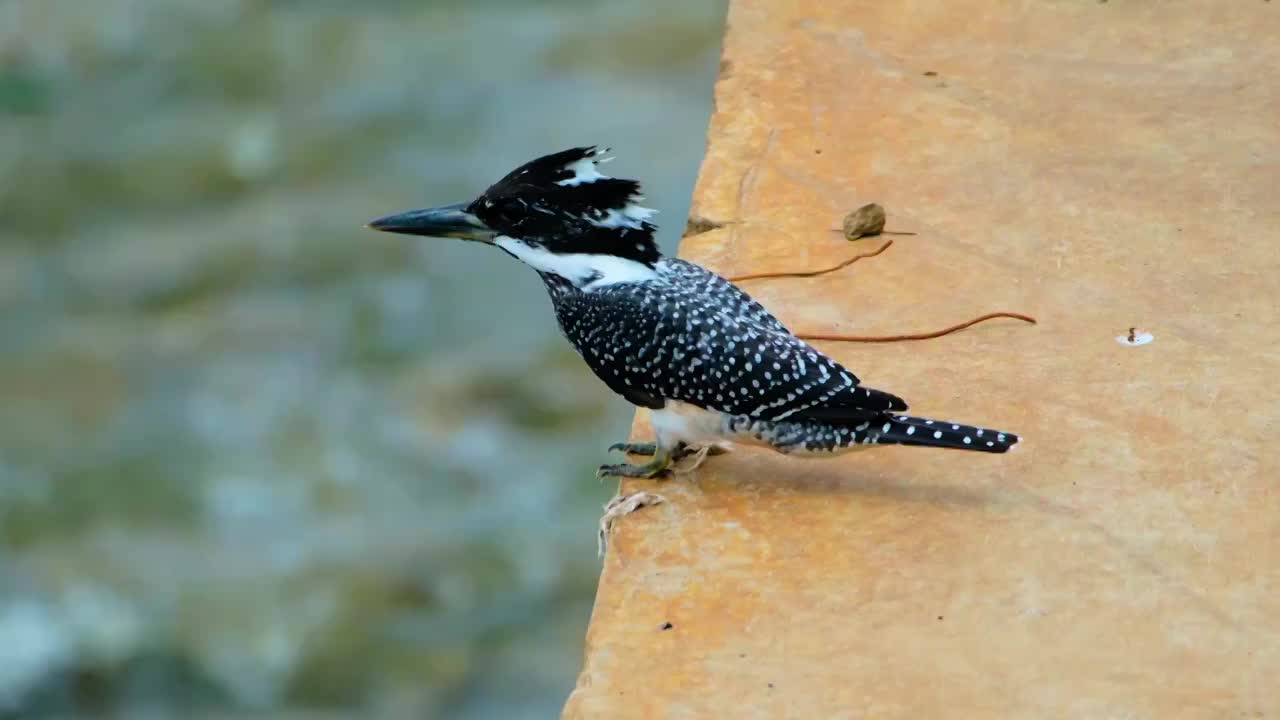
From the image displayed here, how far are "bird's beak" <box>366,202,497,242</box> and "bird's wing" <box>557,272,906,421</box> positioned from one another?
0.94ft

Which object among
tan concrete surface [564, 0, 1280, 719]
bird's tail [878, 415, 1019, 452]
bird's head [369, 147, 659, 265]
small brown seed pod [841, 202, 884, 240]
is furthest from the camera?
small brown seed pod [841, 202, 884, 240]

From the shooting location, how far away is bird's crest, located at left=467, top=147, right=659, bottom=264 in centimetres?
365

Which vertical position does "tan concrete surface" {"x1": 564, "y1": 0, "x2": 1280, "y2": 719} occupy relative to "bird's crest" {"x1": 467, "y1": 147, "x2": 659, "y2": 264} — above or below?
below

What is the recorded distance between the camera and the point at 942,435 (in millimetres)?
3461

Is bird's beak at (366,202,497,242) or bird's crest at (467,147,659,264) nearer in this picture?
bird's crest at (467,147,659,264)

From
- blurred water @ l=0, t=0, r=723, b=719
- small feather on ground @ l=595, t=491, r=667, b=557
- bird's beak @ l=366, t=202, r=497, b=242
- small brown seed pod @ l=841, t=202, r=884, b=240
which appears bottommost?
blurred water @ l=0, t=0, r=723, b=719

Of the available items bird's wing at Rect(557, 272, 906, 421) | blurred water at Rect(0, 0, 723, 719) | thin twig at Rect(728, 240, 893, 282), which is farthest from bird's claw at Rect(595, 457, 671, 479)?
blurred water at Rect(0, 0, 723, 719)

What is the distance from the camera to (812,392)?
351 centimetres

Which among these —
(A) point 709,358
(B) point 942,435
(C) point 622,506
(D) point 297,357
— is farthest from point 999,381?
(D) point 297,357

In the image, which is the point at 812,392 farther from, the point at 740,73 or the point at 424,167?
the point at 424,167

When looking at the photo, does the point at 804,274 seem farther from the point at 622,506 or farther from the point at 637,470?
the point at 622,506

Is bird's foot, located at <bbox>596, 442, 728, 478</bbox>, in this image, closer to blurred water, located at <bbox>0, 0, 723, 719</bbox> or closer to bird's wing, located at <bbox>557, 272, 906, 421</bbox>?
bird's wing, located at <bbox>557, 272, 906, 421</bbox>

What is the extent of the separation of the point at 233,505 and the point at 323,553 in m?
0.70

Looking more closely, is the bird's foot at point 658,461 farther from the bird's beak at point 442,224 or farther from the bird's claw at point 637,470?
the bird's beak at point 442,224
